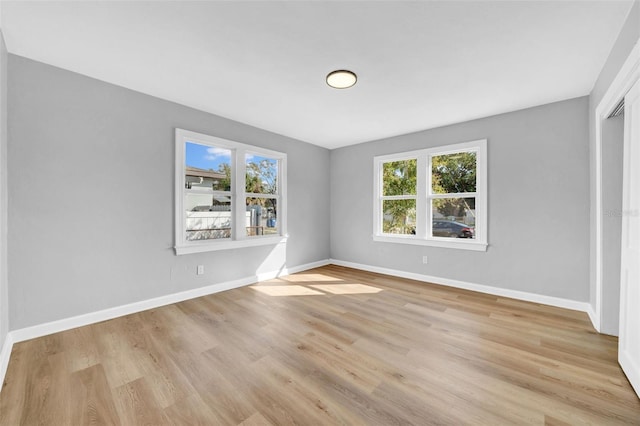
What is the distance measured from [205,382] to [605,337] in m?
3.58

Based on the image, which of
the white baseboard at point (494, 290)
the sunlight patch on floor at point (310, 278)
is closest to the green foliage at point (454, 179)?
the white baseboard at point (494, 290)

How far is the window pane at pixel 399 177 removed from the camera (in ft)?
15.1

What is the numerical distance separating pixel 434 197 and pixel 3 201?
16.5 ft

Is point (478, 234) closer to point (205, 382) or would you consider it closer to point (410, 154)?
point (410, 154)

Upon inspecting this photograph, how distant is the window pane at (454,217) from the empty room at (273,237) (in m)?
0.03

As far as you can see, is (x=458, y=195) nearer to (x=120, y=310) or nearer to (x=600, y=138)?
(x=600, y=138)

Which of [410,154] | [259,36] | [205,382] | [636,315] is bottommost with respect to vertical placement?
[205,382]

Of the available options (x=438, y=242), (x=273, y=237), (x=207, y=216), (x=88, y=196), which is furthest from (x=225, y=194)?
(x=438, y=242)

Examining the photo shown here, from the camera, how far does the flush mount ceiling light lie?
2571mm

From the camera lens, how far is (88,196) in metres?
2.71

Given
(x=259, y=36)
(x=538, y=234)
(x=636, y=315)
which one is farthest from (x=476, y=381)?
(x=259, y=36)

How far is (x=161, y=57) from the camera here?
7.78 ft

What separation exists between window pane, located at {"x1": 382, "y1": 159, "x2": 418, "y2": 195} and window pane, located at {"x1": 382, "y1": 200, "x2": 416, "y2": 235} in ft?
0.66

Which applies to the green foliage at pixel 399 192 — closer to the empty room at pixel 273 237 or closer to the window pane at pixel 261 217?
the empty room at pixel 273 237
